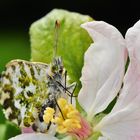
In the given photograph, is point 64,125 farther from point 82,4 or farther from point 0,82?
point 82,4

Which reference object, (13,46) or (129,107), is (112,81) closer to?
(129,107)

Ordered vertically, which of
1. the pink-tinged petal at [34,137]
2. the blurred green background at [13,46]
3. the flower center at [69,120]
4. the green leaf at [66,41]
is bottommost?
the blurred green background at [13,46]

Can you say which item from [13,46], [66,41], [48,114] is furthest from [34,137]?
[13,46]

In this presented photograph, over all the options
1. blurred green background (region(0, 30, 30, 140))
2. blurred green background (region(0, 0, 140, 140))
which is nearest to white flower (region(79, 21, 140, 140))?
blurred green background (region(0, 30, 30, 140))

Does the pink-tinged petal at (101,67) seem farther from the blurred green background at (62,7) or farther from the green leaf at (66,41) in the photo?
the blurred green background at (62,7)

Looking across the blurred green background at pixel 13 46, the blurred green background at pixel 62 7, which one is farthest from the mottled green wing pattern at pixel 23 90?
the blurred green background at pixel 62 7

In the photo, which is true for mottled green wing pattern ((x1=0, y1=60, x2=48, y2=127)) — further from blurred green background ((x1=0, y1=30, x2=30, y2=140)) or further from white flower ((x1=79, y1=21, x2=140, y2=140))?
blurred green background ((x1=0, y1=30, x2=30, y2=140))
